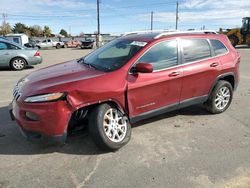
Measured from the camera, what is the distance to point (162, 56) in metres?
4.04

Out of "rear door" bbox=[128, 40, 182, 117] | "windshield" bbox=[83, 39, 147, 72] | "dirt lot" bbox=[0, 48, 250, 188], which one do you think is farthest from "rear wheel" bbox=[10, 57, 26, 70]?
"rear door" bbox=[128, 40, 182, 117]

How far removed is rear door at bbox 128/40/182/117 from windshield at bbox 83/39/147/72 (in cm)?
23

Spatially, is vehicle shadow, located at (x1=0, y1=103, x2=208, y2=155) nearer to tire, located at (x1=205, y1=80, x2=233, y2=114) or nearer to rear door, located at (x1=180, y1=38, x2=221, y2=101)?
rear door, located at (x1=180, y1=38, x2=221, y2=101)

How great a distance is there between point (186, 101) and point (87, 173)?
229 centimetres

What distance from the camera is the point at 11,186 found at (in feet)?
9.14

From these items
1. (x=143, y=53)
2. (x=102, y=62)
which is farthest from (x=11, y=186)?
(x=143, y=53)

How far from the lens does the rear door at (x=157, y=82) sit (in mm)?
3686

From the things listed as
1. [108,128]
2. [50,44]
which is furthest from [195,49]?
[50,44]

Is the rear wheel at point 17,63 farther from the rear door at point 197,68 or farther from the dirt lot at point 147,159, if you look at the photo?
the rear door at point 197,68

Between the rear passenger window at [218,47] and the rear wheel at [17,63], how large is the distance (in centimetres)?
947

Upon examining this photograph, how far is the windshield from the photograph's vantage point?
3.80m

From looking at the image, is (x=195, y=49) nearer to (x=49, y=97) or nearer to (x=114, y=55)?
(x=114, y=55)

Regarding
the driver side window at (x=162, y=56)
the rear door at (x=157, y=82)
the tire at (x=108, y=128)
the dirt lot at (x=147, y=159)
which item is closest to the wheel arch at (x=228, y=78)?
the dirt lot at (x=147, y=159)

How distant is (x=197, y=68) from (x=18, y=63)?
9597 mm
